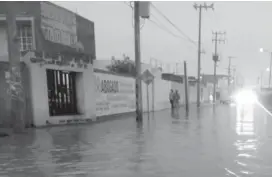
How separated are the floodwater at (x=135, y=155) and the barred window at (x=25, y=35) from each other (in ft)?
21.6

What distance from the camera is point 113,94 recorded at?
15836mm

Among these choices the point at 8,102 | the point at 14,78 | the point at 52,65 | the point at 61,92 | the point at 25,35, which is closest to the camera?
the point at 14,78

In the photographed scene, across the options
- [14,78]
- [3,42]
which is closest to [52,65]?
[14,78]

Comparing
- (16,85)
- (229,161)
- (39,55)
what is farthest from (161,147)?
(39,55)

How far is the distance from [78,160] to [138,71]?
7.71 meters

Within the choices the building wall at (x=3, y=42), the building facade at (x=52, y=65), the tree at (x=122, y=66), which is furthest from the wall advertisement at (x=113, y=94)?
the tree at (x=122, y=66)

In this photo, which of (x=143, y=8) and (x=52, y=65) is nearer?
(x=52, y=65)

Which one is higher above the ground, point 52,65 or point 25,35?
point 25,35

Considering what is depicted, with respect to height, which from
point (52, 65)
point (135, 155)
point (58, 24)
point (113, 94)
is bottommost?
point (135, 155)

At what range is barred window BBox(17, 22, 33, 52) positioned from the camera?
1379cm

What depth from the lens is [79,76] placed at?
12773mm

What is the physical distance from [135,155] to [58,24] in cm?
1007

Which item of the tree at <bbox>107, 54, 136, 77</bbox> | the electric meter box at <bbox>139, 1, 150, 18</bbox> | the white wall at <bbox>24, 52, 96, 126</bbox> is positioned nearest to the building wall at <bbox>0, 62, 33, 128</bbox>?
the white wall at <bbox>24, 52, 96, 126</bbox>

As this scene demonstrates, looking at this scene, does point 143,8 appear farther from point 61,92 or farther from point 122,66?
point 122,66
